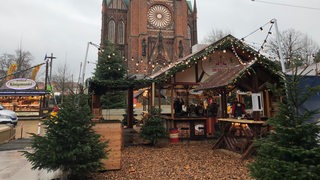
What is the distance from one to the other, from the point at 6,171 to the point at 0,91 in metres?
21.2

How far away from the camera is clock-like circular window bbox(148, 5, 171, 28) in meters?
46.5

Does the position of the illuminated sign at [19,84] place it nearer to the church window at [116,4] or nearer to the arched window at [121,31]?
the arched window at [121,31]

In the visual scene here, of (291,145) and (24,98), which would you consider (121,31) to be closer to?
(24,98)

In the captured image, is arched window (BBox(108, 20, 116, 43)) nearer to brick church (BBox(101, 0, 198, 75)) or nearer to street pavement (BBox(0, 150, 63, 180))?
brick church (BBox(101, 0, 198, 75))

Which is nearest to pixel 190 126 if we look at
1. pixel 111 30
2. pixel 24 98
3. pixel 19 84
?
pixel 19 84

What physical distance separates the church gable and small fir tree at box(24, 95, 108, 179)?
4816 centimetres

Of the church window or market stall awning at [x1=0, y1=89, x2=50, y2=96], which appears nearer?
market stall awning at [x1=0, y1=89, x2=50, y2=96]

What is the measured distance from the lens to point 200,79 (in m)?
11.8

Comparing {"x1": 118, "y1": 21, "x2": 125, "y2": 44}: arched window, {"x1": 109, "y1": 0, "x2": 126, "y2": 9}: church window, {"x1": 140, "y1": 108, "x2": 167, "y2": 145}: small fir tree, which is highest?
{"x1": 109, "y1": 0, "x2": 126, "y2": 9}: church window

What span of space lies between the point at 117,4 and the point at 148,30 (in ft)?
32.8

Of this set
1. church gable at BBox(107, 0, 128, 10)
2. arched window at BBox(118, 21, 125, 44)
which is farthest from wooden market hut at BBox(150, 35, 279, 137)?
church gable at BBox(107, 0, 128, 10)

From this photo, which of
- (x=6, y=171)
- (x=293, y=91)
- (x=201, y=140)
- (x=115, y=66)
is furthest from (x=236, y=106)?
(x=115, y=66)

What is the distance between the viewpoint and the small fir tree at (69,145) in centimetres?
453

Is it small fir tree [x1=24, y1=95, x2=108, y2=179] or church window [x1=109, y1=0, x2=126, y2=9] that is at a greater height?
church window [x1=109, y1=0, x2=126, y2=9]
